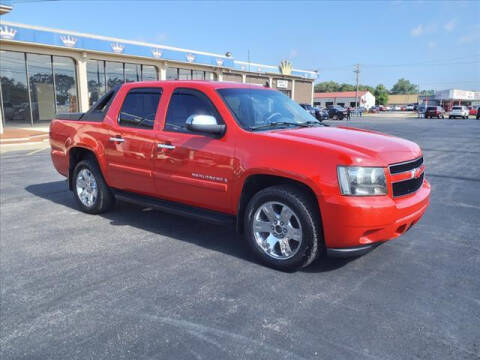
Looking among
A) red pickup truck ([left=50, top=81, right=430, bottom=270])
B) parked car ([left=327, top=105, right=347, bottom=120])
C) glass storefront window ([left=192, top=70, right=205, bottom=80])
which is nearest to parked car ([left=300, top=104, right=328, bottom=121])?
red pickup truck ([left=50, top=81, right=430, bottom=270])

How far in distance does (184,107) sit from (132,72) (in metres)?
22.1

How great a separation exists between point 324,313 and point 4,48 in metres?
21.0

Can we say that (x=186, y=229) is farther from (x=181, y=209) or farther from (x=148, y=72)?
(x=148, y=72)

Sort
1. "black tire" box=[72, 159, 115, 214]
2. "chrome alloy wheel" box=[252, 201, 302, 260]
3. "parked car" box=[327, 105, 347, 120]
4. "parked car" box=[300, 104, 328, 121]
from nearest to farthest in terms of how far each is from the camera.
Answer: "chrome alloy wheel" box=[252, 201, 302, 260] < "black tire" box=[72, 159, 115, 214] < "parked car" box=[300, 104, 328, 121] < "parked car" box=[327, 105, 347, 120]

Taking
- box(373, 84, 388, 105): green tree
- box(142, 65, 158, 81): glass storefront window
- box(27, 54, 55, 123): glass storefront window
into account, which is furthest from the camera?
box(373, 84, 388, 105): green tree

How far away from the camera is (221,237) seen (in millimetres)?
4887

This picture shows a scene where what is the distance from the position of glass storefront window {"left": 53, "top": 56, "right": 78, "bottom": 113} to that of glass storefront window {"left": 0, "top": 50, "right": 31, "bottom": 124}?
5.40ft

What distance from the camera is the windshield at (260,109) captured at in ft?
14.1

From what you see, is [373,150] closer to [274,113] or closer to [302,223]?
[302,223]

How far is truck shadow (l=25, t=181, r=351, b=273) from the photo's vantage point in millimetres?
4184

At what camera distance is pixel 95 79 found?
907 inches

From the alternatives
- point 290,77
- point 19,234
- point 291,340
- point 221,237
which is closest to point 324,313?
point 291,340

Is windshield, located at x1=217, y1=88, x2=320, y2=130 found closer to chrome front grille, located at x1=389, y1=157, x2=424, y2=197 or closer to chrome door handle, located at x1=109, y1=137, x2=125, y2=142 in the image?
chrome front grille, located at x1=389, y1=157, x2=424, y2=197

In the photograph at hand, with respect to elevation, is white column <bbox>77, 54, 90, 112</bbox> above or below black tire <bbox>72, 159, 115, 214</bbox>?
above
